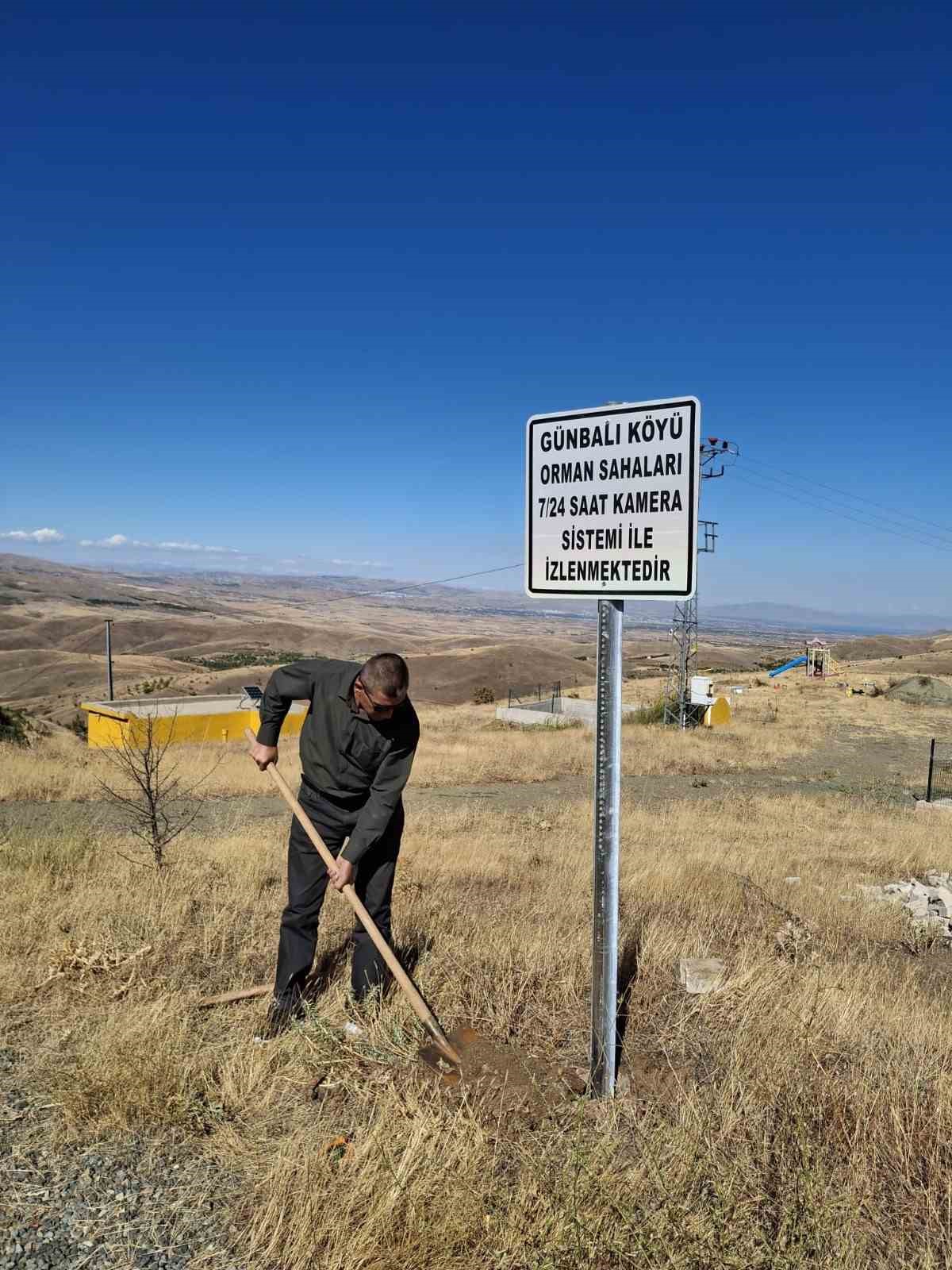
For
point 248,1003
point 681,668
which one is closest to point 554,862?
point 248,1003

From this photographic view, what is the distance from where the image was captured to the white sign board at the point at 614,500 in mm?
2562

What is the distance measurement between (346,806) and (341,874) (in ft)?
1.26

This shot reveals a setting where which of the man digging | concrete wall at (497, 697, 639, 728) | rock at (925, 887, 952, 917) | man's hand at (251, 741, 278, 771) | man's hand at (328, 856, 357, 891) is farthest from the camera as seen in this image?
concrete wall at (497, 697, 639, 728)

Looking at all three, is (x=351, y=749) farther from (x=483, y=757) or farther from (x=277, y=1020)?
(x=483, y=757)

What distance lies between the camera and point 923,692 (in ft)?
121

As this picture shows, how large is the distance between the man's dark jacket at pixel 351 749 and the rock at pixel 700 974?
1.55 meters

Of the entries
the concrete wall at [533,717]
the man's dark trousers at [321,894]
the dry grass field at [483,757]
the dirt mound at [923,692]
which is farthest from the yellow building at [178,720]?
the dirt mound at [923,692]

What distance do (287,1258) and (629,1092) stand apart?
129cm

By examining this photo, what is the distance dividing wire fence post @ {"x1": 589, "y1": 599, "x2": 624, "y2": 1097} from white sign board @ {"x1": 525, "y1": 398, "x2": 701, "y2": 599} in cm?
16

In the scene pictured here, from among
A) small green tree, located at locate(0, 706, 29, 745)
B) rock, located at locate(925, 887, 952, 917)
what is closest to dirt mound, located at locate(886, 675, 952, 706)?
rock, located at locate(925, 887, 952, 917)

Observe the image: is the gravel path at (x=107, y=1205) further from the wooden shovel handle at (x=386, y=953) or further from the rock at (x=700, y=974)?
the rock at (x=700, y=974)

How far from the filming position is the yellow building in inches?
774

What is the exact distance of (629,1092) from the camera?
2.78 m

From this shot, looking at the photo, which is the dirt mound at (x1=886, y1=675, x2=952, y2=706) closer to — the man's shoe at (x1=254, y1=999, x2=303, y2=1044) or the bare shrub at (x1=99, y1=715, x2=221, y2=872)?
the bare shrub at (x1=99, y1=715, x2=221, y2=872)
